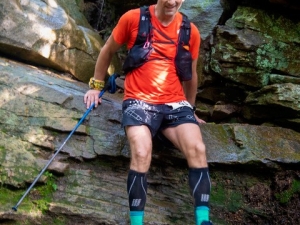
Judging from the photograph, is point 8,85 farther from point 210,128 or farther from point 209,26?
point 209,26

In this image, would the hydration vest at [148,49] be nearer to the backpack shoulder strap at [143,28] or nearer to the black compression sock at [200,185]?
the backpack shoulder strap at [143,28]

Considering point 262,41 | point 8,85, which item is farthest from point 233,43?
point 8,85

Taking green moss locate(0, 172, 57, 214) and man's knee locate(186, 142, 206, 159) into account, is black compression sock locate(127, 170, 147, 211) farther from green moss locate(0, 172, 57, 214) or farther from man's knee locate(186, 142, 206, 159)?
green moss locate(0, 172, 57, 214)

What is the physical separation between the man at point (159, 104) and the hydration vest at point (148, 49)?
0.17ft

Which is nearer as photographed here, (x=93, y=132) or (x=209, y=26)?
(x=93, y=132)

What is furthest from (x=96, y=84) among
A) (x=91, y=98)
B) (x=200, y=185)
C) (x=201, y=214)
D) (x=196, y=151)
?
(x=201, y=214)

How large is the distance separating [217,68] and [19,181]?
4.15 m

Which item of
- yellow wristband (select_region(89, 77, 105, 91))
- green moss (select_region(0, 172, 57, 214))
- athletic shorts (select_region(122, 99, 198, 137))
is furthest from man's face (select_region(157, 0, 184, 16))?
green moss (select_region(0, 172, 57, 214))

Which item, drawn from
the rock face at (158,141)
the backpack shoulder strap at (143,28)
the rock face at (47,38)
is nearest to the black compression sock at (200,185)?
the rock face at (158,141)

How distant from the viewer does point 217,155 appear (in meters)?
5.22

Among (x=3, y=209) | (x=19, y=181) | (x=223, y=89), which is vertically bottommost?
(x=3, y=209)

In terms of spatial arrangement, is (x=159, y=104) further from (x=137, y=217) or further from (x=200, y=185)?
(x=137, y=217)

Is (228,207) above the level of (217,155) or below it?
below

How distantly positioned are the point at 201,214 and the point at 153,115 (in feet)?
4.46
